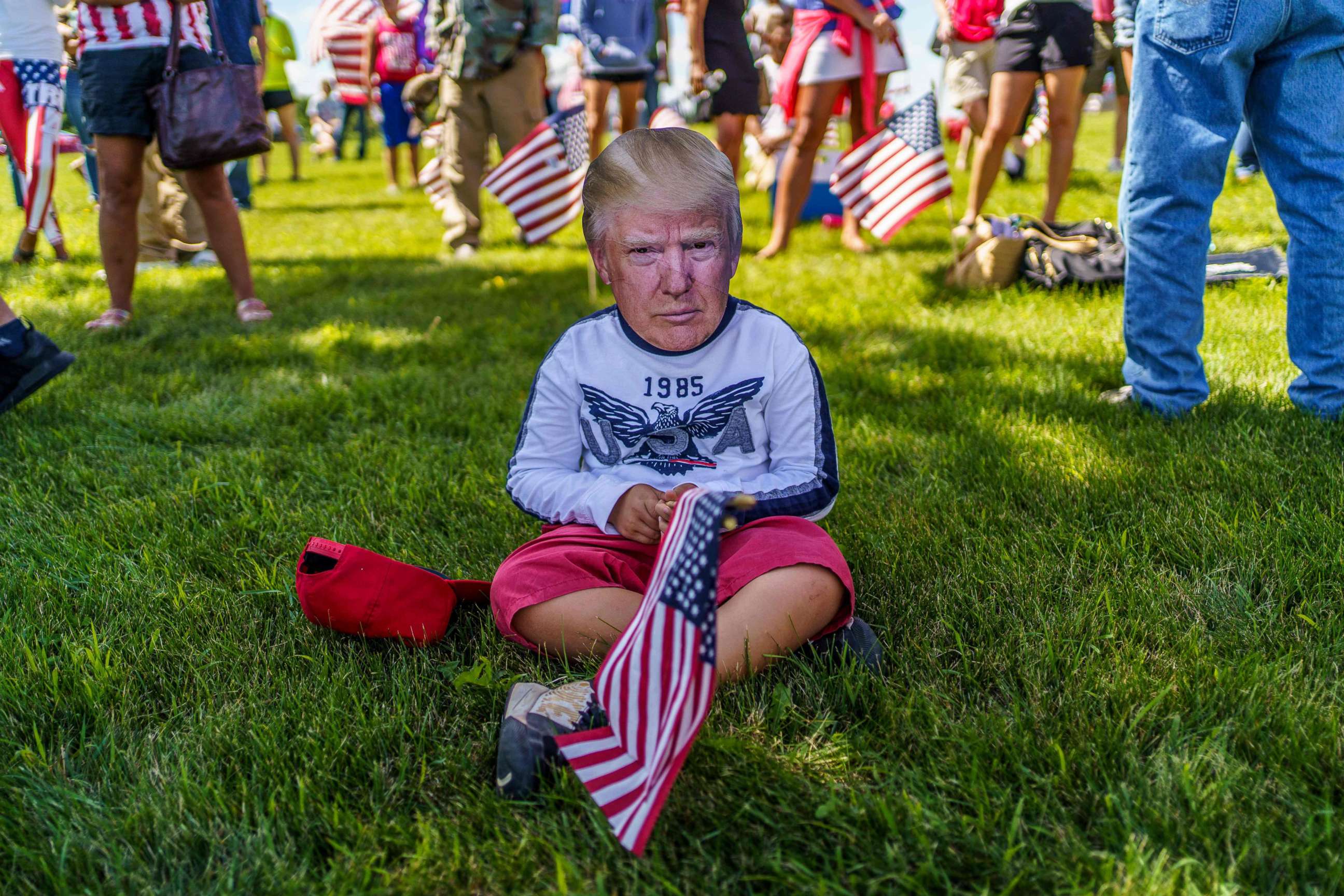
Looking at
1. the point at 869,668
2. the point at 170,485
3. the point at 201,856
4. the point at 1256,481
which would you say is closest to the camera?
the point at 201,856

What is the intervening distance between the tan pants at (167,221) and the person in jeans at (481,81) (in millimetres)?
1702

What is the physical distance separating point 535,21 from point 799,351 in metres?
4.91

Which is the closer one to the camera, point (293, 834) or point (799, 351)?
point (293, 834)

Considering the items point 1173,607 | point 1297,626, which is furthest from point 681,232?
point 1297,626

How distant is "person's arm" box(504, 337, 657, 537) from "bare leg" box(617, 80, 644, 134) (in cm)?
487

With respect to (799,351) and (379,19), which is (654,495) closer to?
(799,351)

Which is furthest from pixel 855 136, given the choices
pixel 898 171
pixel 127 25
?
pixel 127 25

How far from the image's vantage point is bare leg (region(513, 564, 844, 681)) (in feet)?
5.72

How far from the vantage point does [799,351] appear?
2.02 metres

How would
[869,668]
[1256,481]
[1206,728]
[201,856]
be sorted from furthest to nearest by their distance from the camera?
[1256,481], [869,668], [1206,728], [201,856]

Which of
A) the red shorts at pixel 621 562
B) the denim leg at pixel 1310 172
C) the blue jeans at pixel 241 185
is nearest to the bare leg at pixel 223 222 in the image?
the red shorts at pixel 621 562

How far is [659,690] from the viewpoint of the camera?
1385 mm

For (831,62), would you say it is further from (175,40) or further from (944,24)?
(175,40)

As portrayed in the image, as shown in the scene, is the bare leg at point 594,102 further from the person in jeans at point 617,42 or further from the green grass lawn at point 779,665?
the green grass lawn at point 779,665
